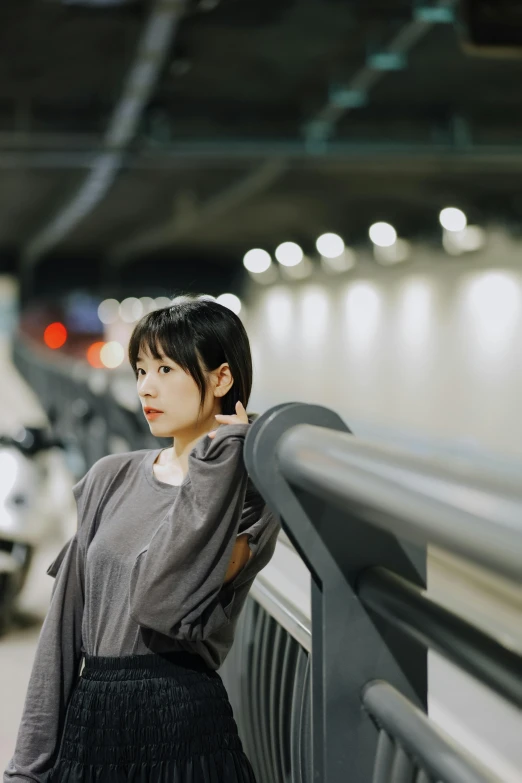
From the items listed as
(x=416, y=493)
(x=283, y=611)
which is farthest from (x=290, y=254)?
(x=416, y=493)

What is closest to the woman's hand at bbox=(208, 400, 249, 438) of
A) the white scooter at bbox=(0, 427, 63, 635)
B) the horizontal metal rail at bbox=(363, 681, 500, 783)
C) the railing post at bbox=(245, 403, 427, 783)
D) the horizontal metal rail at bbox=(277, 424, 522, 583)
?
the railing post at bbox=(245, 403, 427, 783)

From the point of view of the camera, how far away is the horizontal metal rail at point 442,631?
1254mm

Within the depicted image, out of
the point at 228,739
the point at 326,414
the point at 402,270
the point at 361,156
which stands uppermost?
the point at 361,156

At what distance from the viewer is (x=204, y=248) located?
132 ft

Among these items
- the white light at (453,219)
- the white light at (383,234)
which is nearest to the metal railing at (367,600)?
the white light at (453,219)

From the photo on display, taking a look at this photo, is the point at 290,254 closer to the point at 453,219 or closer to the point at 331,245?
the point at 331,245

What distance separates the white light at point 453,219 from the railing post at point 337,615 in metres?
17.8

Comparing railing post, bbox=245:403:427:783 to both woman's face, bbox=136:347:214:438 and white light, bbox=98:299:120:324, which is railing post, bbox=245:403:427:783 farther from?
white light, bbox=98:299:120:324

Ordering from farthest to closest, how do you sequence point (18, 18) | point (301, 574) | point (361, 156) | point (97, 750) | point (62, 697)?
point (361, 156) < point (18, 18) < point (301, 574) < point (62, 697) < point (97, 750)

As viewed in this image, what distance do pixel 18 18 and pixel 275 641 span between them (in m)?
11.9

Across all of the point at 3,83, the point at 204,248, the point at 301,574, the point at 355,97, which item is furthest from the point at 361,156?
the point at 204,248

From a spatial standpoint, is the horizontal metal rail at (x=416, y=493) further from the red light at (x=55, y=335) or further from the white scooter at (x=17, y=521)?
the red light at (x=55, y=335)

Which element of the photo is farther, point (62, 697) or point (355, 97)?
point (355, 97)

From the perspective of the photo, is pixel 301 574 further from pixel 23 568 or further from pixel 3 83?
pixel 3 83
